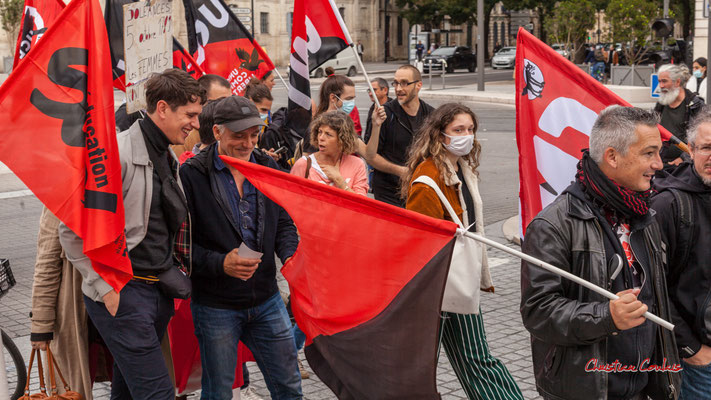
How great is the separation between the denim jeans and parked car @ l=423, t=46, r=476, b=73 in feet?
147

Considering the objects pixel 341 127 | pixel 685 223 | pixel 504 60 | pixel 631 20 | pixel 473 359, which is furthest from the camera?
pixel 504 60

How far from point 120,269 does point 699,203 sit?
2.44m

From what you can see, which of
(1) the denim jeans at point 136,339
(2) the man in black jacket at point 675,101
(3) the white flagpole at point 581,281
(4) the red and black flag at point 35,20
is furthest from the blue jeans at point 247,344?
(2) the man in black jacket at point 675,101

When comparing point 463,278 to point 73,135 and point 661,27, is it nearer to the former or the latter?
point 73,135

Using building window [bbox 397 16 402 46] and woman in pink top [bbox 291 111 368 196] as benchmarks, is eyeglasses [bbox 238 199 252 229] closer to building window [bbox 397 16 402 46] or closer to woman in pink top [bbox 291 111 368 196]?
woman in pink top [bbox 291 111 368 196]

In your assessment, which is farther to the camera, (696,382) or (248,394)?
(248,394)

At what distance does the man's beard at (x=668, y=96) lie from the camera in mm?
9480

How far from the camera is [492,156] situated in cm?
1670

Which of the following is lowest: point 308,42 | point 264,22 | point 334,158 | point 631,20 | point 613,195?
point 334,158

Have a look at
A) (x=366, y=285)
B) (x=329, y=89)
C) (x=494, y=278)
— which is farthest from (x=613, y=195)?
(x=494, y=278)

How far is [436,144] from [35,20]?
11.9 feet

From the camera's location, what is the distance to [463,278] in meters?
3.40

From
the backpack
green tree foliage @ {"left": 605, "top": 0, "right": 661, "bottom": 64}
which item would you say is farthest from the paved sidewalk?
the backpack

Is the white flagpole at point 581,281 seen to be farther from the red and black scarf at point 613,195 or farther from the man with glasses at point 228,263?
the man with glasses at point 228,263
